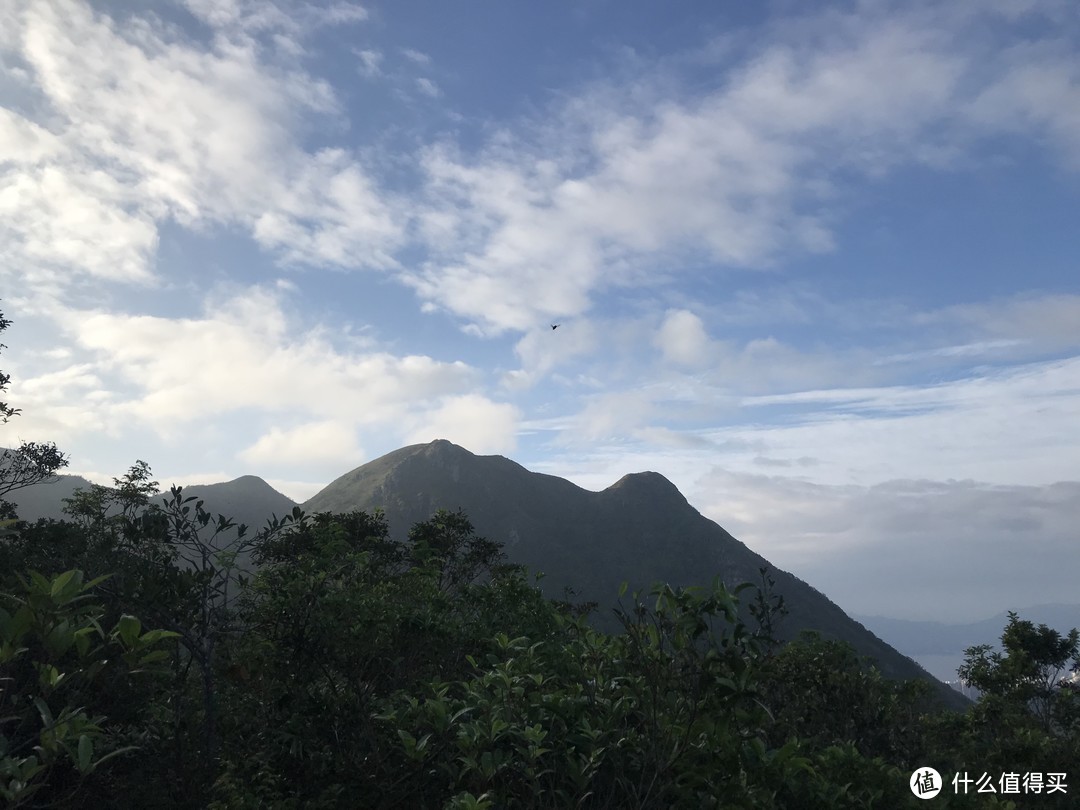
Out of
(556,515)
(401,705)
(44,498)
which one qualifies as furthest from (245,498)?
(401,705)

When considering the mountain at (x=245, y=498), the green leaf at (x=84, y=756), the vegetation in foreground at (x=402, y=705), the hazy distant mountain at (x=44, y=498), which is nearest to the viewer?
the green leaf at (x=84, y=756)

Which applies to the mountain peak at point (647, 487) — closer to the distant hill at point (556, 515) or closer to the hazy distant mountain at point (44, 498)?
the distant hill at point (556, 515)

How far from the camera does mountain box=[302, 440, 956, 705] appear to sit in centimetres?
11765

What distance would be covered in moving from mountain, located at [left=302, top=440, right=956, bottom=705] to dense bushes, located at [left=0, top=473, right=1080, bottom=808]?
103 m

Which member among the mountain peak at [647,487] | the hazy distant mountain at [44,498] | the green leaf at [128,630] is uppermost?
the mountain peak at [647,487]

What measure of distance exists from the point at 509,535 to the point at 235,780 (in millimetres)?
132836

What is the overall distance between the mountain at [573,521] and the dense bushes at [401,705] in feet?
336

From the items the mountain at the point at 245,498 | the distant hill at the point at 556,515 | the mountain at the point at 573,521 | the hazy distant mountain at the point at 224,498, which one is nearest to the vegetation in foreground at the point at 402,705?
the distant hill at the point at 556,515

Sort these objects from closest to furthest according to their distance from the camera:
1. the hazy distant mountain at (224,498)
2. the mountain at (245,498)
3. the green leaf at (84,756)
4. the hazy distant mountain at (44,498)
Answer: the green leaf at (84,756) → the hazy distant mountain at (44,498) → the hazy distant mountain at (224,498) → the mountain at (245,498)

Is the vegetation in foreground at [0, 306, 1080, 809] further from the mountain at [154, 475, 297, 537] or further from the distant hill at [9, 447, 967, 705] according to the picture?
the mountain at [154, 475, 297, 537]

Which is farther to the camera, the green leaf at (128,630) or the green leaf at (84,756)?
the green leaf at (128,630)

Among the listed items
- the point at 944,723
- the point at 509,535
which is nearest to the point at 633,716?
the point at 944,723

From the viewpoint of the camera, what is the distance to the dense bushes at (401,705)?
416 centimetres

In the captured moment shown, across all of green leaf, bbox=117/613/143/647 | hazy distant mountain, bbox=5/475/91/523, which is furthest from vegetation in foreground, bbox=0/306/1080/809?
hazy distant mountain, bbox=5/475/91/523
